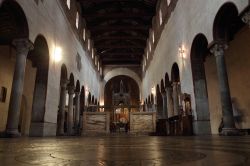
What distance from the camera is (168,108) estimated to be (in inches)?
722

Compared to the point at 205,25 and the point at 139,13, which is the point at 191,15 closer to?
the point at 205,25

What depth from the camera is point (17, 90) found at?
8.95 meters

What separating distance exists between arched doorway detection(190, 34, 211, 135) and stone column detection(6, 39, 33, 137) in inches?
314

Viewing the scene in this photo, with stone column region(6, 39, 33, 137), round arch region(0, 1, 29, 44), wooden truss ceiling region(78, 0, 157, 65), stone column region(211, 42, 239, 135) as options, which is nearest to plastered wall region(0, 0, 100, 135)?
round arch region(0, 1, 29, 44)

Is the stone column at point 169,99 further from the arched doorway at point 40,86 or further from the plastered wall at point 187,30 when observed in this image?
the arched doorway at point 40,86

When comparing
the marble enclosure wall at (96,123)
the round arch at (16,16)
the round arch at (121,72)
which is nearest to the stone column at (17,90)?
the round arch at (16,16)

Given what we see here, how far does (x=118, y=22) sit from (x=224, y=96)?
18423mm

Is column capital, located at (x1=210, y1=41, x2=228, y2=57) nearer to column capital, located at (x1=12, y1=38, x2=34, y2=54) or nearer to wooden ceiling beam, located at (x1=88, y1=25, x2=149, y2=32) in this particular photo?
column capital, located at (x1=12, y1=38, x2=34, y2=54)

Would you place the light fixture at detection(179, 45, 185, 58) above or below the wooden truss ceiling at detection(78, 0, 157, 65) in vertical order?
below

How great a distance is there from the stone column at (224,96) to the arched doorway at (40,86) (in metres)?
8.46

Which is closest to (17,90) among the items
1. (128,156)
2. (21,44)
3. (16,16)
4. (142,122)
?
(21,44)

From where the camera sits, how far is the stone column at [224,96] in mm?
8295

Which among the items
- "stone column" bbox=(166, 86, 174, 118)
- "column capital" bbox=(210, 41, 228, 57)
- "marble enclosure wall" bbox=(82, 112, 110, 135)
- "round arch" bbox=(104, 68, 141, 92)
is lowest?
"marble enclosure wall" bbox=(82, 112, 110, 135)

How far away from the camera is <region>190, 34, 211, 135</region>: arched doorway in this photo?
1070 centimetres
